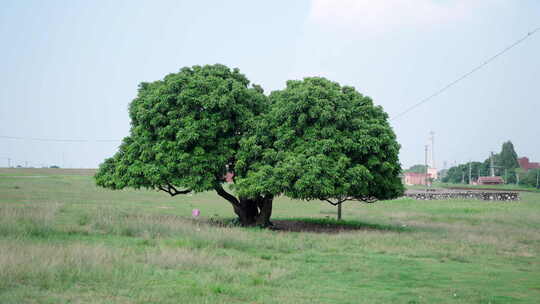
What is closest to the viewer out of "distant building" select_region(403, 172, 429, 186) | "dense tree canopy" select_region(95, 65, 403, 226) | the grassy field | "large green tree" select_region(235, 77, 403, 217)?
the grassy field

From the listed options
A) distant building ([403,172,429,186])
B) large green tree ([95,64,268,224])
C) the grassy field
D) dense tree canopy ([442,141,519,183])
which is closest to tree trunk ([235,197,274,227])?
large green tree ([95,64,268,224])

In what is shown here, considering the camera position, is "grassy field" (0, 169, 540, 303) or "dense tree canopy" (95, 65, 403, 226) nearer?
"grassy field" (0, 169, 540, 303)

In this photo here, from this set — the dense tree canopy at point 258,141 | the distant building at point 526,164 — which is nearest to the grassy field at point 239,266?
the dense tree canopy at point 258,141

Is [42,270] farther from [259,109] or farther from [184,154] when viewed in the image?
[259,109]

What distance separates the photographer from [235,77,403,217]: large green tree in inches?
935

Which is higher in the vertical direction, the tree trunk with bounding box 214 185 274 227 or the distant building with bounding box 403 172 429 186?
the distant building with bounding box 403 172 429 186

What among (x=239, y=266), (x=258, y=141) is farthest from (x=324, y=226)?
(x=239, y=266)

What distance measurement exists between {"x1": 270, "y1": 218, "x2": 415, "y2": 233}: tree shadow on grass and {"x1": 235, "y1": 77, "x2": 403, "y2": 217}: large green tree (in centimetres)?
235

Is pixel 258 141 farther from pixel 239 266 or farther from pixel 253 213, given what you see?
pixel 239 266

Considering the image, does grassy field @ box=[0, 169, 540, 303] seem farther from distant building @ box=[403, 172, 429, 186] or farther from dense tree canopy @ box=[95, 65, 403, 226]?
distant building @ box=[403, 172, 429, 186]

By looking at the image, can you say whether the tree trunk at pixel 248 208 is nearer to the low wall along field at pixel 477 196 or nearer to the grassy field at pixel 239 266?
the grassy field at pixel 239 266

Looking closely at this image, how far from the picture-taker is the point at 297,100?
25.6 metres

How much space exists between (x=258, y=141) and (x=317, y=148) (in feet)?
10.4

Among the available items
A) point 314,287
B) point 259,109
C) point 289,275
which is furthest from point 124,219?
point 314,287
